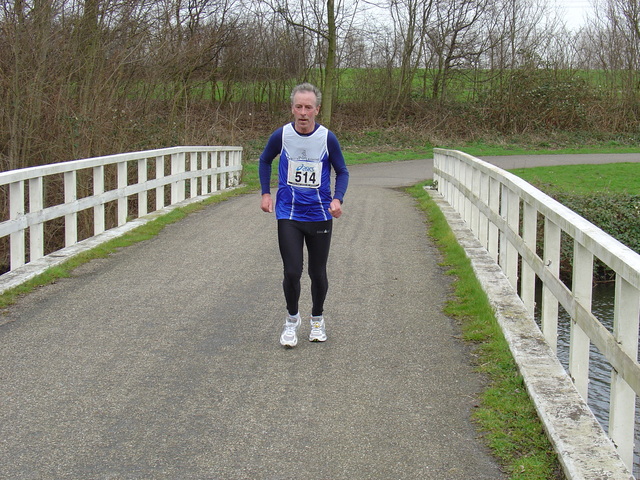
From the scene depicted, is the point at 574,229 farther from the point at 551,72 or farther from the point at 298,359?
the point at 551,72

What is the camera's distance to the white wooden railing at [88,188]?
28.2 ft

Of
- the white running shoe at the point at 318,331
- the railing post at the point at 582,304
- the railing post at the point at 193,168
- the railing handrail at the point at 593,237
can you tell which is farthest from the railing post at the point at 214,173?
the railing post at the point at 582,304

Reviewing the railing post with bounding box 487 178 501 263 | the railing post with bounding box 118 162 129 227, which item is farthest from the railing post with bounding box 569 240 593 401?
the railing post with bounding box 118 162 129 227

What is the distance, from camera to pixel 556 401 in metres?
4.52

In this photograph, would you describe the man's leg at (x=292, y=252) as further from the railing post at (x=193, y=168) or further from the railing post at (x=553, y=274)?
the railing post at (x=193, y=168)

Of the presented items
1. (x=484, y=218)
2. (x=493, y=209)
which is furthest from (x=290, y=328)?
(x=484, y=218)

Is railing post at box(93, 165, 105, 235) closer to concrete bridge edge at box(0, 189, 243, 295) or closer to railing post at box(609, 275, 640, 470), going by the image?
concrete bridge edge at box(0, 189, 243, 295)

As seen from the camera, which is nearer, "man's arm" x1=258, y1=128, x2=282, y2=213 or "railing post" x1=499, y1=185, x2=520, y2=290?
"man's arm" x1=258, y1=128, x2=282, y2=213

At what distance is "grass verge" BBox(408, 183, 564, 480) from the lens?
12.9ft

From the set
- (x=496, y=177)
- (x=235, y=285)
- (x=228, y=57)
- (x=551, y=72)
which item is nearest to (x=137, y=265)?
(x=235, y=285)

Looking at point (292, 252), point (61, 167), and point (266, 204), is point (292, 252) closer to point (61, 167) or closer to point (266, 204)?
point (266, 204)

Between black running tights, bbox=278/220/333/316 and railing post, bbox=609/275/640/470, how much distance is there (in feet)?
8.50

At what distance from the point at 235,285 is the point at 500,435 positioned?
4.41 metres

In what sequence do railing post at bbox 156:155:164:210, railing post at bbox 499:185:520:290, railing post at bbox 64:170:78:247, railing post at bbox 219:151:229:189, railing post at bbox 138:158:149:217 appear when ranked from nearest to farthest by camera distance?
railing post at bbox 499:185:520:290 → railing post at bbox 64:170:78:247 → railing post at bbox 138:158:149:217 → railing post at bbox 156:155:164:210 → railing post at bbox 219:151:229:189
